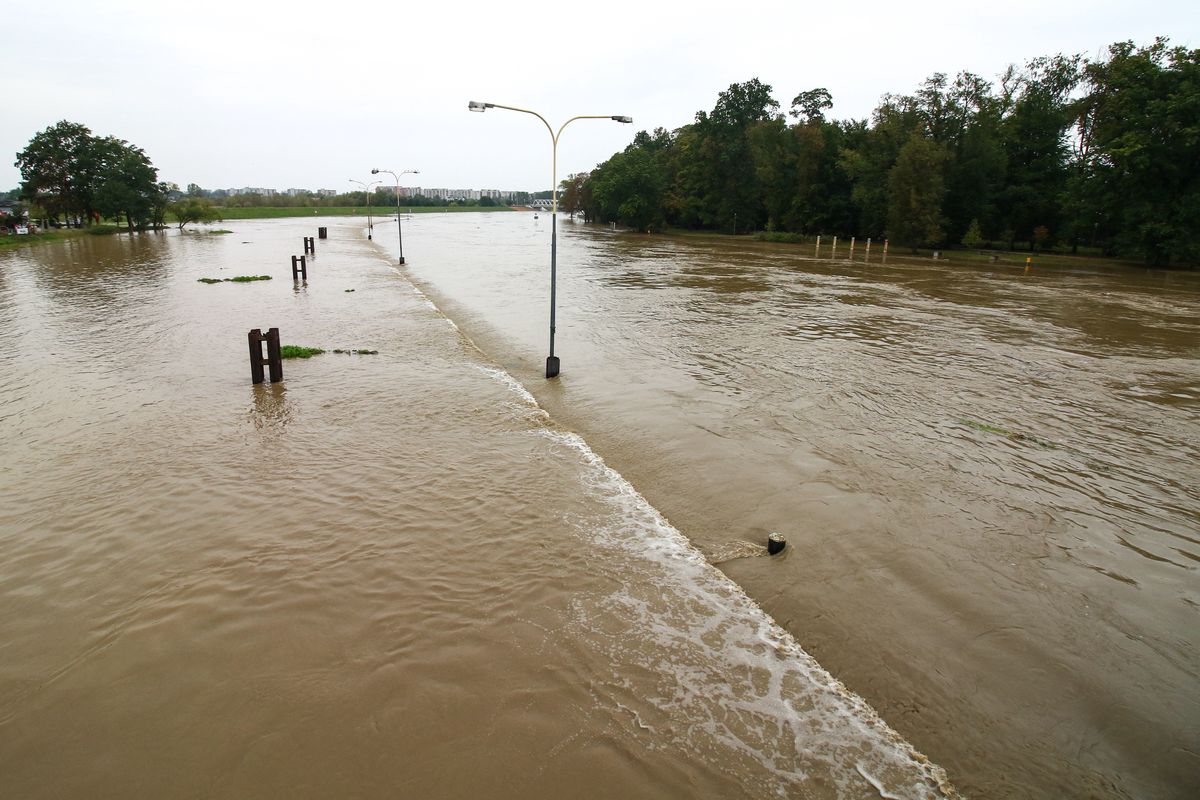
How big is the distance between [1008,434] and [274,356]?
674 inches

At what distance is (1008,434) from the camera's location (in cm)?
1347

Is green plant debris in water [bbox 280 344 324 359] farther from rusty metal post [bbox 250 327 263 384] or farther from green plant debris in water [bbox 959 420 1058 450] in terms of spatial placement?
green plant debris in water [bbox 959 420 1058 450]

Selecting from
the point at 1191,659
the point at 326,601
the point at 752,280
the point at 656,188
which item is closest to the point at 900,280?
the point at 752,280

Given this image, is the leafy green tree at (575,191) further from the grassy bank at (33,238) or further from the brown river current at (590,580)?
the brown river current at (590,580)

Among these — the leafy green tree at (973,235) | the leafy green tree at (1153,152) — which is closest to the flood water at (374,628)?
the leafy green tree at (1153,152)

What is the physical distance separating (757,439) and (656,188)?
94.3 metres

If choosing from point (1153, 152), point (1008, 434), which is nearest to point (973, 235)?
point (1153, 152)

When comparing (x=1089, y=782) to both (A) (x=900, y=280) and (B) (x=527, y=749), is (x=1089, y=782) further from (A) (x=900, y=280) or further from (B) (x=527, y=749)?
(A) (x=900, y=280)

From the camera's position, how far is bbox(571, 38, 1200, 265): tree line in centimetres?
4597

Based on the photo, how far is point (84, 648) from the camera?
20.6ft

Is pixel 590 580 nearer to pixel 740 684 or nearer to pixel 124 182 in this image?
pixel 740 684

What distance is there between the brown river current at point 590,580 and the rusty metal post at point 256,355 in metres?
0.30

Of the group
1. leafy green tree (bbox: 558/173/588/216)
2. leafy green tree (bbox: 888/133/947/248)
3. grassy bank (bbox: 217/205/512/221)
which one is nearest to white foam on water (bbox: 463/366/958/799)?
leafy green tree (bbox: 888/133/947/248)

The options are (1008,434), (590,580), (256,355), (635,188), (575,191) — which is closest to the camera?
(590,580)
